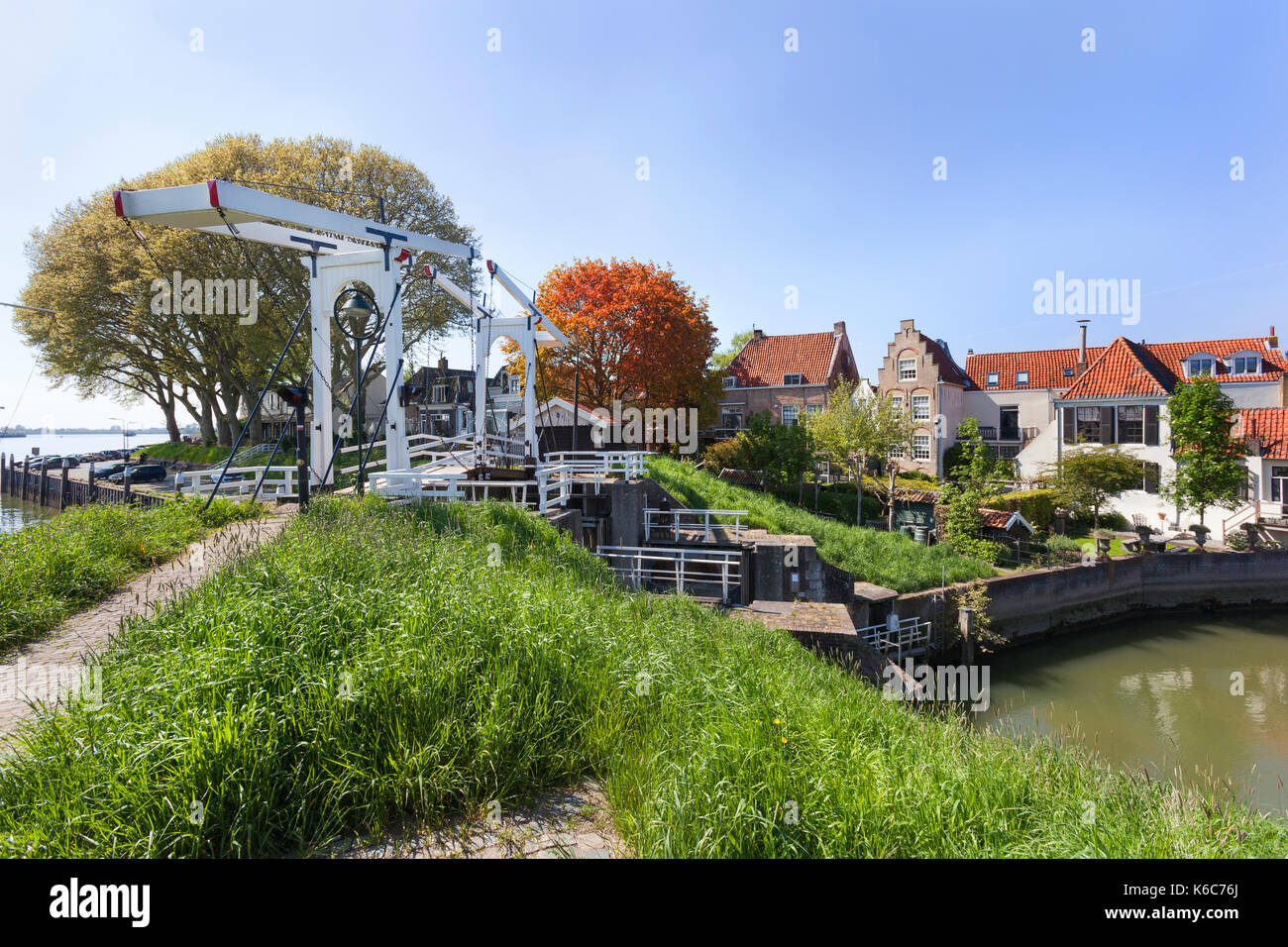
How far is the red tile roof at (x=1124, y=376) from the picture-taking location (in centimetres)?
2975

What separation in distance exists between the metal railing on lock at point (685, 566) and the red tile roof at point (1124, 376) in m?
27.8

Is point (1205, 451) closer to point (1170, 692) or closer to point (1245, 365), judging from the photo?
point (1245, 365)

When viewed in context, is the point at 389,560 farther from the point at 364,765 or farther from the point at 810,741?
the point at 810,741

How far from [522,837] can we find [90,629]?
4630mm

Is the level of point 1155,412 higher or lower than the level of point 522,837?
higher

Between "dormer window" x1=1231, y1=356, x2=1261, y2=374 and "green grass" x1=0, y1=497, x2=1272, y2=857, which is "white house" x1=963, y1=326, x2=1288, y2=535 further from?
"green grass" x1=0, y1=497, x2=1272, y2=857

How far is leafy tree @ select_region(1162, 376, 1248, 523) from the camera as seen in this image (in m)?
23.9

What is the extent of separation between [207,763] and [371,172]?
3277 cm

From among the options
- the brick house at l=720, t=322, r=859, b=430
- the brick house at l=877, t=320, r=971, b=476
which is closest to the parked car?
the brick house at l=720, t=322, r=859, b=430

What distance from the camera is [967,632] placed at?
57.1ft

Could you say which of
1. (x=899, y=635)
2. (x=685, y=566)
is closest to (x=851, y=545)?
(x=899, y=635)

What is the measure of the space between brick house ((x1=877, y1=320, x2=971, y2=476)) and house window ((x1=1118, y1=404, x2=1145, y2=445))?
9.67 metres

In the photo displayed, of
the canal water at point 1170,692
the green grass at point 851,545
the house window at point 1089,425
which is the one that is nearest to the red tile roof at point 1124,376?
the house window at point 1089,425

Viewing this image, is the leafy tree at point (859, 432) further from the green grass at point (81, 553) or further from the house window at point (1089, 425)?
the green grass at point (81, 553)
